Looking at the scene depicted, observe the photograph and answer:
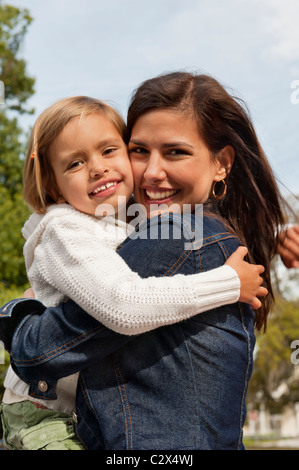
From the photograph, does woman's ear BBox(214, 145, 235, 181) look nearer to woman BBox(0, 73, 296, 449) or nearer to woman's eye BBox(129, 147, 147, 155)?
woman BBox(0, 73, 296, 449)

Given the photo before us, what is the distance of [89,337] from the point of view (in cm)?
196

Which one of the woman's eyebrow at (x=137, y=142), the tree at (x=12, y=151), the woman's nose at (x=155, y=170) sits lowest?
the tree at (x=12, y=151)

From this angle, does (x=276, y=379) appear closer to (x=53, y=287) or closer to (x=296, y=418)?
(x=296, y=418)

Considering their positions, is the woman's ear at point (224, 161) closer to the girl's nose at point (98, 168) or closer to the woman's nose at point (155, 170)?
the woman's nose at point (155, 170)

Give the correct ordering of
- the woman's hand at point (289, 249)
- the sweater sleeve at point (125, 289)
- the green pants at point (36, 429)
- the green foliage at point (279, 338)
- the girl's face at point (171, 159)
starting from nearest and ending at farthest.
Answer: the sweater sleeve at point (125, 289) < the green pants at point (36, 429) < the girl's face at point (171, 159) < the woman's hand at point (289, 249) < the green foliage at point (279, 338)

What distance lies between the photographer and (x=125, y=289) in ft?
6.24

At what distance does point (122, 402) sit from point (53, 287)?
521mm

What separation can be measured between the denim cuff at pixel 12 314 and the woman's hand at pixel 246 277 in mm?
748

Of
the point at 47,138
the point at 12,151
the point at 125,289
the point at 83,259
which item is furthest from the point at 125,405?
the point at 12,151

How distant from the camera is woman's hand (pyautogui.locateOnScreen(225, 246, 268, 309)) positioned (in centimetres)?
211

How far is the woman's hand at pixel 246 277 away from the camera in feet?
6.92

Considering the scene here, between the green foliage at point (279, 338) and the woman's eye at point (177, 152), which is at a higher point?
the woman's eye at point (177, 152)

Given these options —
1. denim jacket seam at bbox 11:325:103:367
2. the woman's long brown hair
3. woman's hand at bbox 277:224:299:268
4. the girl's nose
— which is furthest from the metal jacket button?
woman's hand at bbox 277:224:299:268

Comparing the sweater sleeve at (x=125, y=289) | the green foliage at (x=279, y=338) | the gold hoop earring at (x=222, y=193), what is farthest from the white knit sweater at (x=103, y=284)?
the green foliage at (x=279, y=338)
